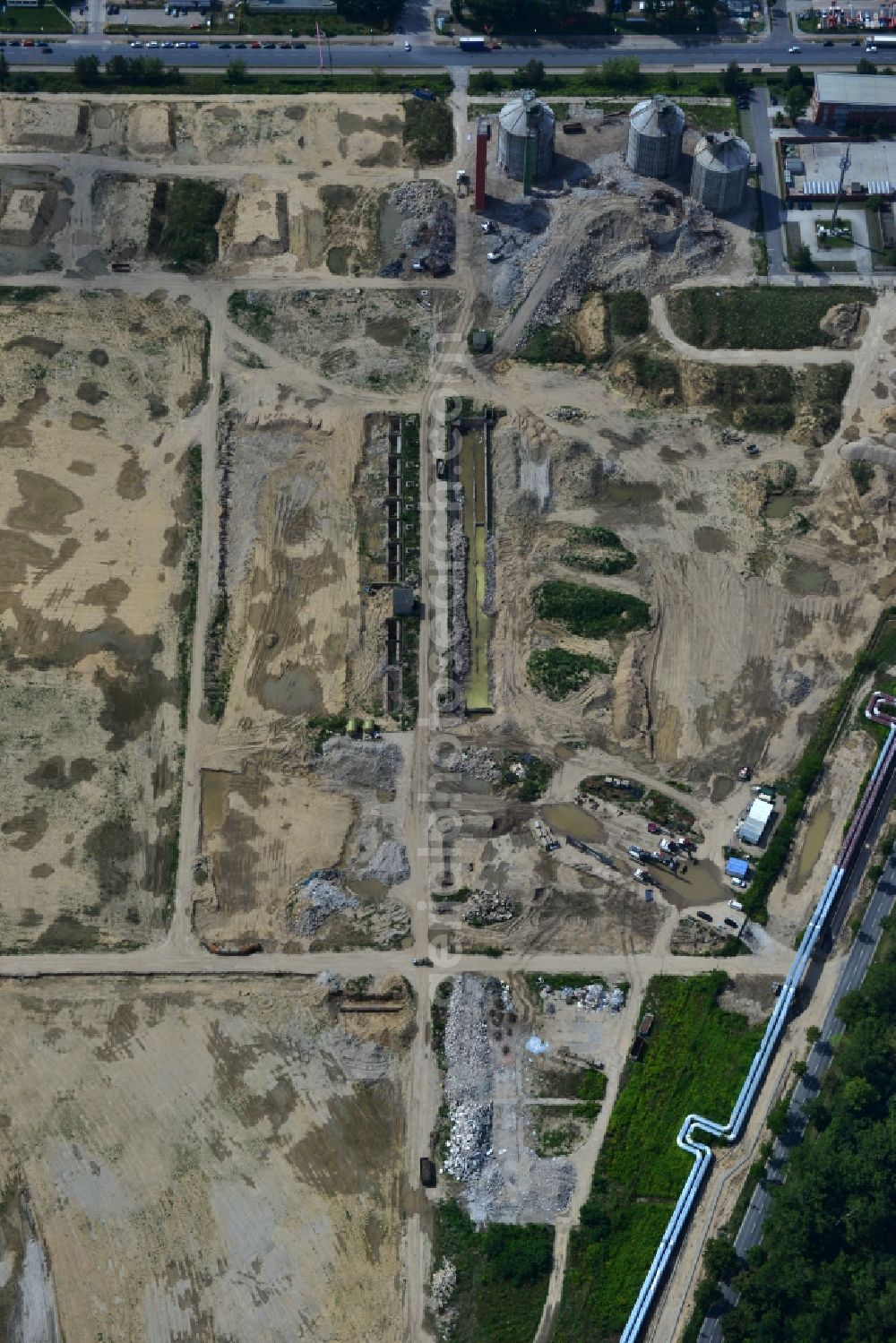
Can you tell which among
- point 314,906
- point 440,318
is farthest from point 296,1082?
point 440,318

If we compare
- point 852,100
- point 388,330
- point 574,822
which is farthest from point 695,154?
point 574,822

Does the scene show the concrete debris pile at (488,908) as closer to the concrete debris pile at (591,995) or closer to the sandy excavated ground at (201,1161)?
the concrete debris pile at (591,995)

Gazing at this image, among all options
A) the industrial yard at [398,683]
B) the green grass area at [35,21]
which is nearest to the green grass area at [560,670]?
the industrial yard at [398,683]

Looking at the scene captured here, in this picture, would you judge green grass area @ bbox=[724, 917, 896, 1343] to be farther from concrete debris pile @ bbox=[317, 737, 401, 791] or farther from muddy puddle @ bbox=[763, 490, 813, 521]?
muddy puddle @ bbox=[763, 490, 813, 521]

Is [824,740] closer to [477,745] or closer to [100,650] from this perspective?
[477,745]

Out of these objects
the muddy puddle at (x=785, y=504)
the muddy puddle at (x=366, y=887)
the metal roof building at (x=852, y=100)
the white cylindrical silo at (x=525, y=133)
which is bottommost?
the muddy puddle at (x=366, y=887)

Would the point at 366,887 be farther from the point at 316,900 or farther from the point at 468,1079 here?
the point at 468,1079
